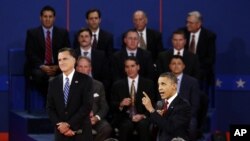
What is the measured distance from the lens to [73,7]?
436 inches

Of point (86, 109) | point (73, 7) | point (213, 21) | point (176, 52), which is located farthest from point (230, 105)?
point (86, 109)

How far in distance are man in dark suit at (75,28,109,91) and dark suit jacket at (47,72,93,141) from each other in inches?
87.9

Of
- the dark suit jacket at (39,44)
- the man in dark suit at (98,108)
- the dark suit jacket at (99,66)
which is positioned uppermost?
the dark suit jacket at (39,44)

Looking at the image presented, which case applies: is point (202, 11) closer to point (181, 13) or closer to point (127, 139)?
point (181, 13)

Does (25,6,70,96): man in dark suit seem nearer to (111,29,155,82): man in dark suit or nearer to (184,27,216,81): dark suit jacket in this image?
(111,29,155,82): man in dark suit

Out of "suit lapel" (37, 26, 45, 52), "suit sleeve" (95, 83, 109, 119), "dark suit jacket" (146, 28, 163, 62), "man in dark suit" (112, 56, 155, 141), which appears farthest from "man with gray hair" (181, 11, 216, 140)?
"suit lapel" (37, 26, 45, 52)

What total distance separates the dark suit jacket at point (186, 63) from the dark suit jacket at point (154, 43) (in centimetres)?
59

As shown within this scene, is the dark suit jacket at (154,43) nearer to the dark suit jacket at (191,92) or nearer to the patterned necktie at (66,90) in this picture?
the dark suit jacket at (191,92)

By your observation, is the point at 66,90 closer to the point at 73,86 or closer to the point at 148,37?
the point at 73,86

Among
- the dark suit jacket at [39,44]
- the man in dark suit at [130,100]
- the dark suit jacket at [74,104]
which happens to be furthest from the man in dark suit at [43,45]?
the dark suit jacket at [74,104]

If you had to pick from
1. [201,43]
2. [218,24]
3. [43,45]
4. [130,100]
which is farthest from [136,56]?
[218,24]

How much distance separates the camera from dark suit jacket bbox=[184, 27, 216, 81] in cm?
996

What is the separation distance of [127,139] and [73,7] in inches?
116

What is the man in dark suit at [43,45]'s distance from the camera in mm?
9570
